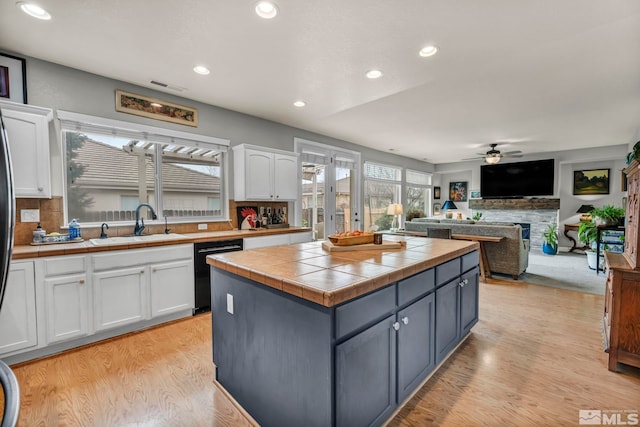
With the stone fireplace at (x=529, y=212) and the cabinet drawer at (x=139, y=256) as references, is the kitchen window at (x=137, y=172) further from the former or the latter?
the stone fireplace at (x=529, y=212)

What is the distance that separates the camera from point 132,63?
2795 mm

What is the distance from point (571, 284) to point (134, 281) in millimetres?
5768

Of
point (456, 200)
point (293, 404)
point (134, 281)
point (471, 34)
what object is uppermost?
point (471, 34)

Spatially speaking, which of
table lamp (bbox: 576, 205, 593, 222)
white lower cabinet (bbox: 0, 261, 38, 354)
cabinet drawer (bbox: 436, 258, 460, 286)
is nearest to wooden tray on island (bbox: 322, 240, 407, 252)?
cabinet drawer (bbox: 436, 258, 460, 286)

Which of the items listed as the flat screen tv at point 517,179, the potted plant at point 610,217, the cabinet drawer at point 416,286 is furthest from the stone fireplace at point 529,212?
the cabinet drawer at point 416,286

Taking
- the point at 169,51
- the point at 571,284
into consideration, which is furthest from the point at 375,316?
the point at 571,284

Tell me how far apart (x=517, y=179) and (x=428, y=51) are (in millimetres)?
6989

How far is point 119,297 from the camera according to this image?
274cm

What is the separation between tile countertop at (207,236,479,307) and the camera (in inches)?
52.2

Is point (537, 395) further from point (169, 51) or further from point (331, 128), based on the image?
point (331, 128)

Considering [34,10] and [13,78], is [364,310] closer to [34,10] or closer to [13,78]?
[34,10]

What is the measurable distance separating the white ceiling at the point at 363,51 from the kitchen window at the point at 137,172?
21.6 inches

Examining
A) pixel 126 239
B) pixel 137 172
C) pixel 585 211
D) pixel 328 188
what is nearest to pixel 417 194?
pixel 585 211

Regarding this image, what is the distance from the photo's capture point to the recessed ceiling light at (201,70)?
2.88 meters
